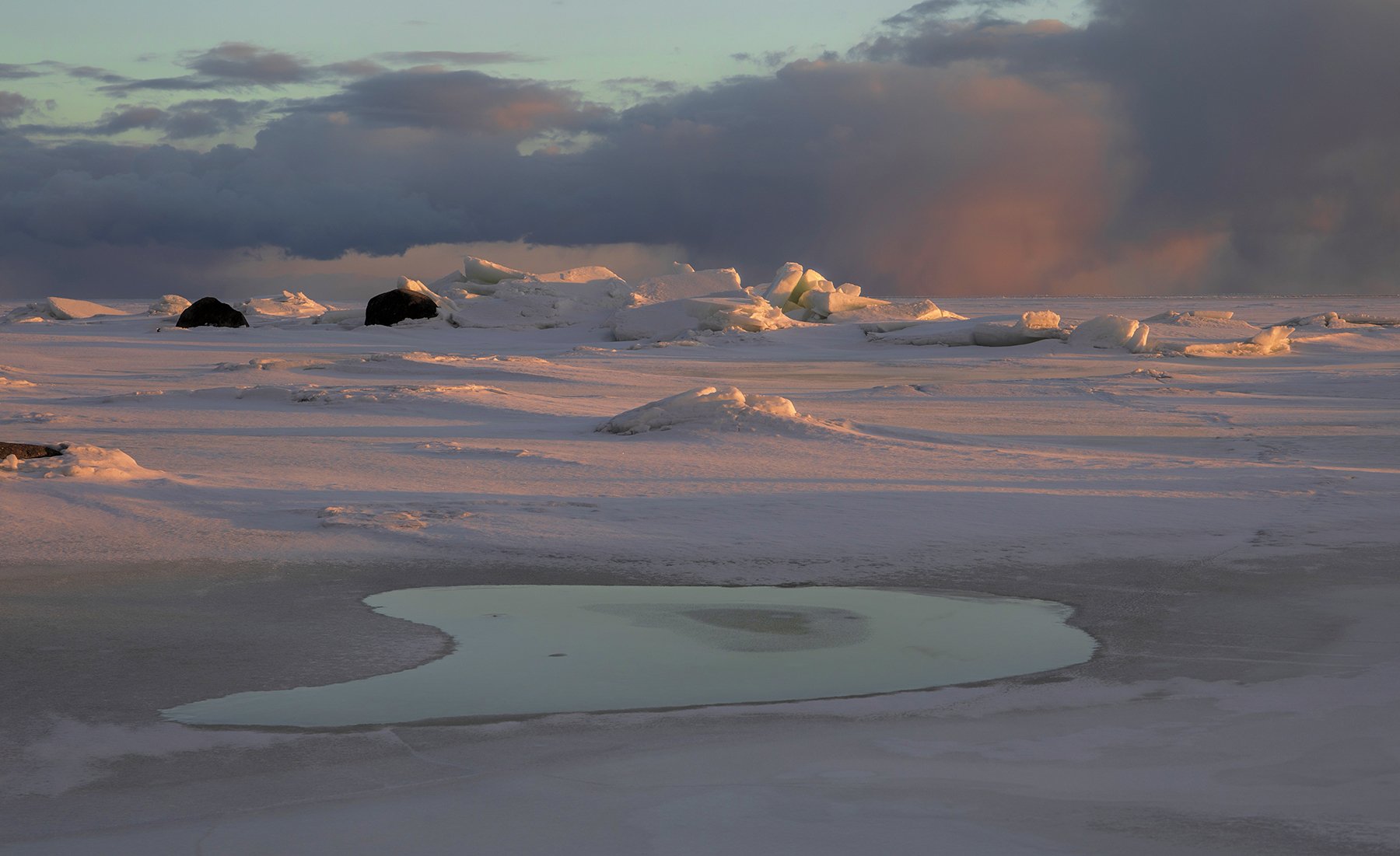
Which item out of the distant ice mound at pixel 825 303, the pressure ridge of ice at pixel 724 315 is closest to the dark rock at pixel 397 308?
the pressure ridge of ice at pixel 724 315

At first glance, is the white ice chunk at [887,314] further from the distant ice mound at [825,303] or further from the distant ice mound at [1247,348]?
the distant ice mound at [1247,348]

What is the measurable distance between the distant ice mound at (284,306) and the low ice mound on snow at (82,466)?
24580 mm

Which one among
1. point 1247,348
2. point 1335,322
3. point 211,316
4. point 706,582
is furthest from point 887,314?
point 706,582

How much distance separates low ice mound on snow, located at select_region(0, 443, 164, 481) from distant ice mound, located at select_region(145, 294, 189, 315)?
25503mm

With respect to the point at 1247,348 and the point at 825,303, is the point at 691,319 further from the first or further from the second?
the point at 1247,348

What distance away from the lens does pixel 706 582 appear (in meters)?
5.12

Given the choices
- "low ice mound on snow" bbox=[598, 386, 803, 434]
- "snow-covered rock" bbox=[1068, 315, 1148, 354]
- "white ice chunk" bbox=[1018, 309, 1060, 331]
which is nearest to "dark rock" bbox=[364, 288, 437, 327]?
"white ice chunk" bbox=[1018, 309, 1060, 331]

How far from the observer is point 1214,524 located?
623 centimetres

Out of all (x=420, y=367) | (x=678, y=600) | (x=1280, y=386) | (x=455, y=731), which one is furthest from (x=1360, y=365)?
(x=455, y=731)

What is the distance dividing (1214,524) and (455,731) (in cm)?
433

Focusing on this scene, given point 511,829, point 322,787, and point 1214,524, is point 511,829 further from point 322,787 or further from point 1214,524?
point 1214,524

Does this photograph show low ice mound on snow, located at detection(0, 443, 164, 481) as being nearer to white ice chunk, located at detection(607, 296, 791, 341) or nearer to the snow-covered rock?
the snow-covered rock

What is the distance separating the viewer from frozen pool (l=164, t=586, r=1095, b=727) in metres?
3.49

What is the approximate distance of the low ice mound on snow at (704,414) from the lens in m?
9.09
